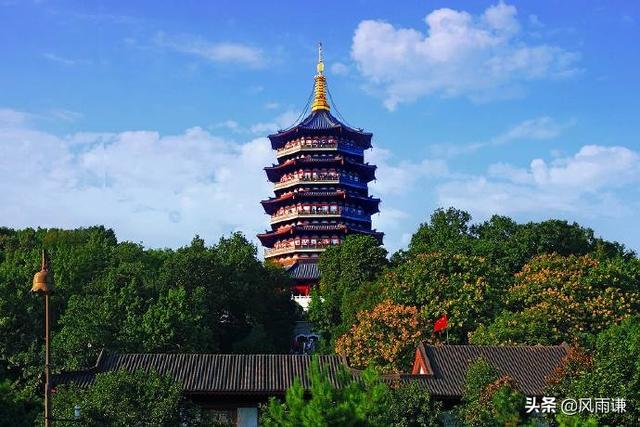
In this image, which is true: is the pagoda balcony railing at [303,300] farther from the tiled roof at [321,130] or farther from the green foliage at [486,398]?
the green foliage at [486,398]

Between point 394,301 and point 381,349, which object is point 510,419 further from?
point 394,301

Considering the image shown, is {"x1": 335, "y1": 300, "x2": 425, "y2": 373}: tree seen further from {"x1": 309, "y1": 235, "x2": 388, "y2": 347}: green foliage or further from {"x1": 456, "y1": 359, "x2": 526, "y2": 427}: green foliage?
{"x1": 456, "y1": 359, "x2": 526, "y2": 427}: green foliage

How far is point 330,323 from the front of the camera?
46312 millimetres

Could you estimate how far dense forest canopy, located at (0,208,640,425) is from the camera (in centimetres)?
3391

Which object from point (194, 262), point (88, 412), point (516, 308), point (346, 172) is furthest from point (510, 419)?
point (346, 172)

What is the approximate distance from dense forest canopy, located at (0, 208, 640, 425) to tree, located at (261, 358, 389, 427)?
28.4 feet

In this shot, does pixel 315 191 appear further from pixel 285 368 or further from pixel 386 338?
pixel 285 368

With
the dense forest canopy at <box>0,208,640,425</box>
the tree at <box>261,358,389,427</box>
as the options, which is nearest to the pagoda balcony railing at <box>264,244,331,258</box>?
the dense forest canopy at <box>0,208,640,425</box>

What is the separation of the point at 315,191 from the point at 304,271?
19.6 feet

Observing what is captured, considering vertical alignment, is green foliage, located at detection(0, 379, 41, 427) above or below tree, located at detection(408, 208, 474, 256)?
below

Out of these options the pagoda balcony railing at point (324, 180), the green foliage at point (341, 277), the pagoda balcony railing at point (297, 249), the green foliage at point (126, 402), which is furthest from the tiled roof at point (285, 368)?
the pagoda balcony railing at point (324, 180)

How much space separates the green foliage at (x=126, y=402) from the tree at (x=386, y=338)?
13.1 metres

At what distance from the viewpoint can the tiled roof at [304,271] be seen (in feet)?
182

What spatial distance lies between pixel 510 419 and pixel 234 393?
33.0ft
